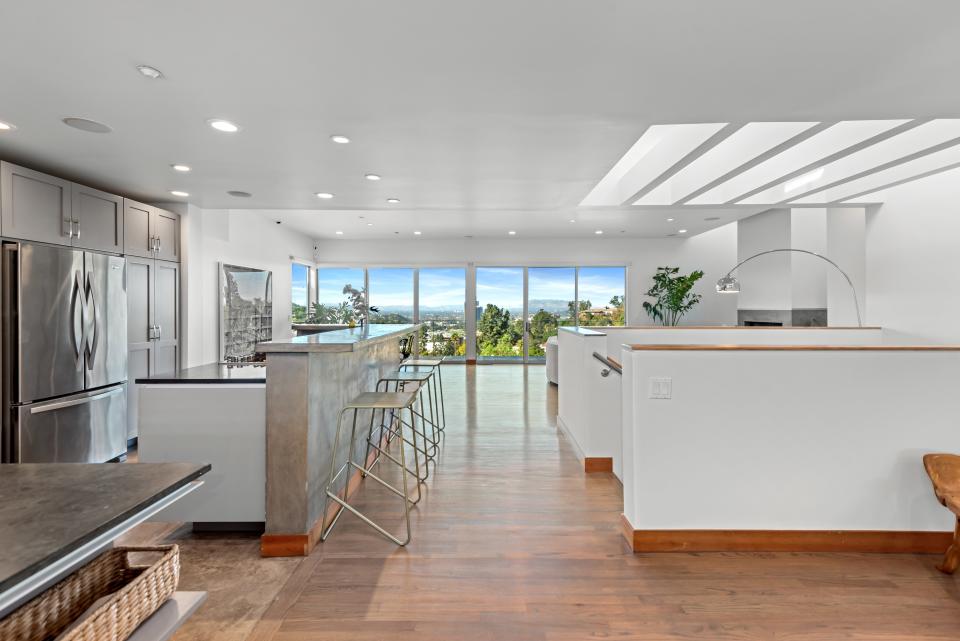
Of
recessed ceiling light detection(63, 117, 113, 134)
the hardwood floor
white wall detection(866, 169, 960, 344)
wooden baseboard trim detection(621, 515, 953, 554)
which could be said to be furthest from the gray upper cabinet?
white wall detection(866, 169, 960, 344)

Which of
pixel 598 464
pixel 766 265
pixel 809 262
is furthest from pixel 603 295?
pixel 598 464

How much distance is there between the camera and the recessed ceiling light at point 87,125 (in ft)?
9.25

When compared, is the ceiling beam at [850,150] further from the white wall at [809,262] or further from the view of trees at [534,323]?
the view of trees at [534,323]

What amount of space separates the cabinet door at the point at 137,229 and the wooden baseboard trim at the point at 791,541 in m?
4.81

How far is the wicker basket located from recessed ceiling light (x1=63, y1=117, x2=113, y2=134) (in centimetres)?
292

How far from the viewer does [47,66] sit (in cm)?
217

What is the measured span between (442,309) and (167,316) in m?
5.74

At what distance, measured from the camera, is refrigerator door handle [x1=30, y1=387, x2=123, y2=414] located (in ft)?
11.0

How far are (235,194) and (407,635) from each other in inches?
174

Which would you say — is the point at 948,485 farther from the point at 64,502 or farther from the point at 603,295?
the point at 603,295

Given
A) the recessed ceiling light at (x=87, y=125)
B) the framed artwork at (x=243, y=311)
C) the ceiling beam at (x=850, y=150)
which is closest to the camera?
the recessed ceiling light at (x=87, y=125)

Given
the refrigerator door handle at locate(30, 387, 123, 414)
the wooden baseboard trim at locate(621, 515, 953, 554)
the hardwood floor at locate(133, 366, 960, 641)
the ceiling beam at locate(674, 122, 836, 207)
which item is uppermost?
the ceiling beam at locate(674, 122, 836, 207)

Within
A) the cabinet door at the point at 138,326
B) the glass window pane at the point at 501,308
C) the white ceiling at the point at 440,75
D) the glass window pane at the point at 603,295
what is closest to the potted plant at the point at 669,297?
the glass window pane at the point at 603,295

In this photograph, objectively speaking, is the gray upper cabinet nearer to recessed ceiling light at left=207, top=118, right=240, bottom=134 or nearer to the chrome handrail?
recessed ceiling light at left=207, top=118, right=240, bottom=134
